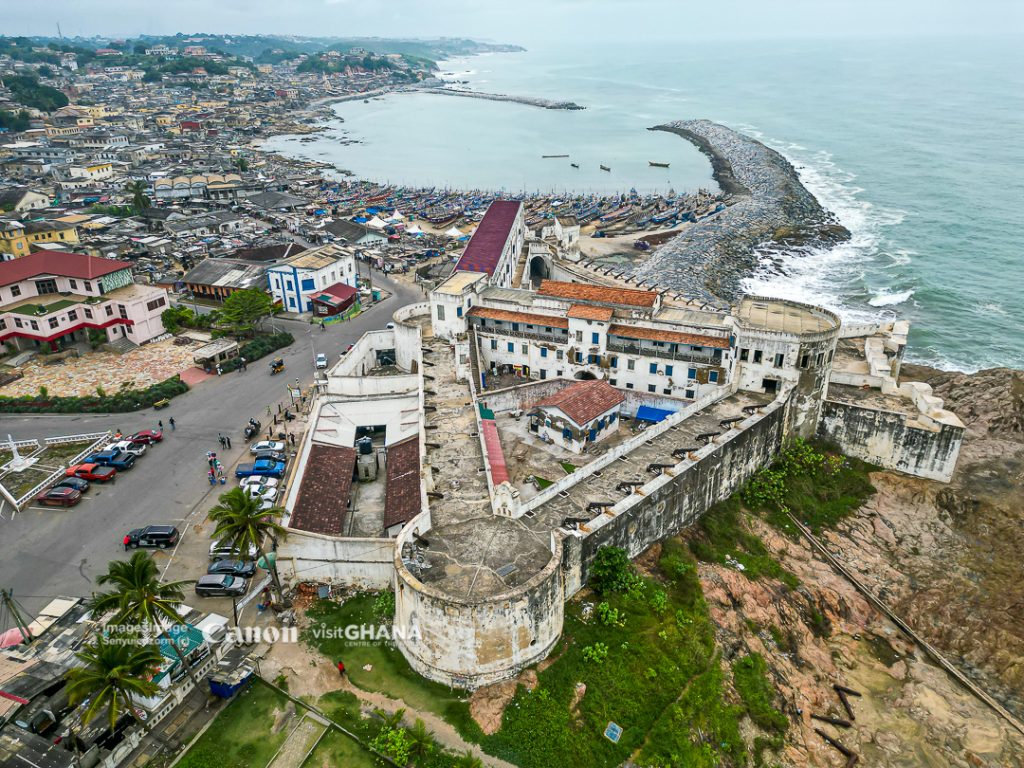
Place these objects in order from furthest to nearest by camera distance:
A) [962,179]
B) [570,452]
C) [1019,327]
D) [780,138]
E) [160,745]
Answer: [780,138]
[962,179]
[1019,327]
[570,452]
[160,745]

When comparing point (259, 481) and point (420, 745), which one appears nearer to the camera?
point (420, 745)

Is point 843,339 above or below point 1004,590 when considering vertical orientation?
above

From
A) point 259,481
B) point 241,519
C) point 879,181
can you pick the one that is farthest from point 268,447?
point 879,181

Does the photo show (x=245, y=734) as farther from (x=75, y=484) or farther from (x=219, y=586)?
(x=75, y=484)

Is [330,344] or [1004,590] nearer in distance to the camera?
[1004,590]

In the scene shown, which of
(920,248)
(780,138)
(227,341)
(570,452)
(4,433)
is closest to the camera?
(570,452)

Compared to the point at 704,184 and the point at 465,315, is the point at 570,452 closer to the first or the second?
the point at 465,315

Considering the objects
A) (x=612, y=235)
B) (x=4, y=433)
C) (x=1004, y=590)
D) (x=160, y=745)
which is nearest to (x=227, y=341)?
(x=4, y=433)

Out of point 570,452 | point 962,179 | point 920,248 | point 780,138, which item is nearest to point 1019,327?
point 920,248
